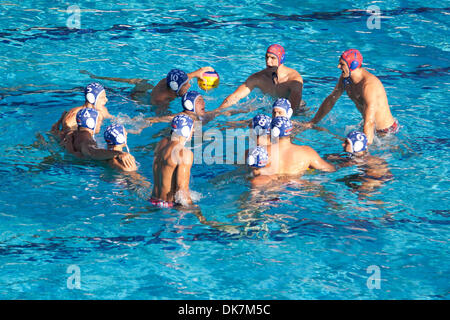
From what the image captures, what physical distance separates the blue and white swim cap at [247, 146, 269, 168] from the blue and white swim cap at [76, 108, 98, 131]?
212 centimetres

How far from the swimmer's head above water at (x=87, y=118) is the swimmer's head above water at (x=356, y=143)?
9.60ft

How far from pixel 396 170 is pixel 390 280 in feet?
6.55

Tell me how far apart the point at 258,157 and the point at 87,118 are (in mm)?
2260

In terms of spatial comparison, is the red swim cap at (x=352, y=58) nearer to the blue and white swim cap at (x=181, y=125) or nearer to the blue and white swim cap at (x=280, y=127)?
the blue and white swim cap at (x=280, y=127)

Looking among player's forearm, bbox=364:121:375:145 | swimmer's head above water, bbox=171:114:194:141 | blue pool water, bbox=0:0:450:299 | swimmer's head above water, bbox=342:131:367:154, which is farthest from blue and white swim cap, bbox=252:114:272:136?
player's forearm, bbox=364:121:375:145

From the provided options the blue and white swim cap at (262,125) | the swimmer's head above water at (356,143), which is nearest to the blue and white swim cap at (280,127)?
the blue and white swim cap at (262,125)

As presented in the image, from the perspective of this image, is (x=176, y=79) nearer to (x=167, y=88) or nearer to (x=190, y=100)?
(x=167, y=88)

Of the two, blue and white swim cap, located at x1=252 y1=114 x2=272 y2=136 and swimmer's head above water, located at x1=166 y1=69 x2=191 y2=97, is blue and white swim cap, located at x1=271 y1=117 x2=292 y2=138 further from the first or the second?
swimmer's head above water, located at x1=166 y1=69 x2=191 y2=97

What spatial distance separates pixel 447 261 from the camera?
4.98 metres

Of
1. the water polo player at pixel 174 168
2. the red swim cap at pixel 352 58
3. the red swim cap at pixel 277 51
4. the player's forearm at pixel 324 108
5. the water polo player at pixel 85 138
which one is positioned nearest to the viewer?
the water polo player at pixel 174 168

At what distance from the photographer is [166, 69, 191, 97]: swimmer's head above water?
25.3ft

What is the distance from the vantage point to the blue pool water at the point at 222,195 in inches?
189

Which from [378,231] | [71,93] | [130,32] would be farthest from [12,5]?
[378,231]
